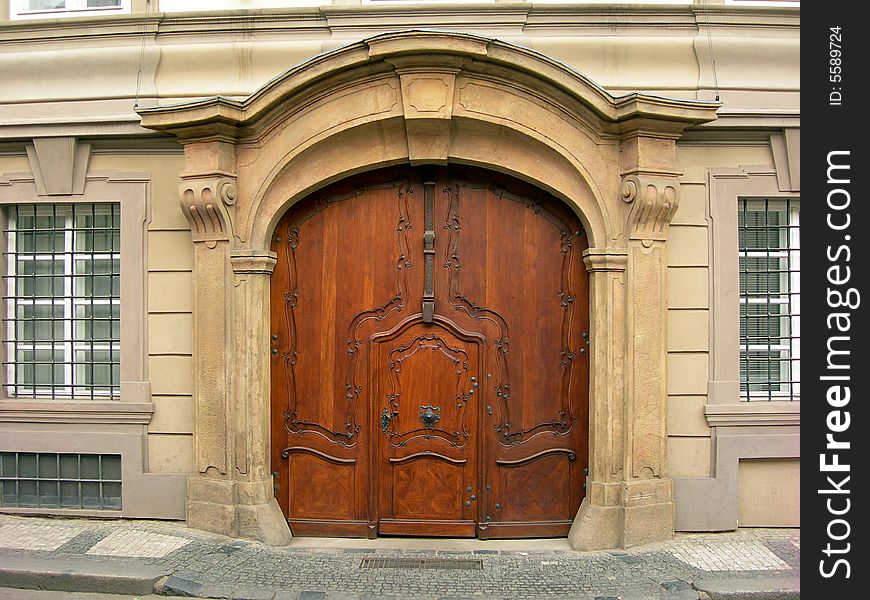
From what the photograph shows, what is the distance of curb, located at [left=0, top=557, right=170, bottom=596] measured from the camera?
534 cm

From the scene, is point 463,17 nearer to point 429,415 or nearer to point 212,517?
point 429,415

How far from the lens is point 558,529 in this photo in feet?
20.9

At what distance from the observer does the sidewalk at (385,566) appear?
207 inches

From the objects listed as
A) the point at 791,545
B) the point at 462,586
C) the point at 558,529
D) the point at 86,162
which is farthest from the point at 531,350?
the point at 86,162

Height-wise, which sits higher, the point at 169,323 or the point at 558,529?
the point at 169,323

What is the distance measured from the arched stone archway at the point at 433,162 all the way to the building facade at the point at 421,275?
3 centimetres

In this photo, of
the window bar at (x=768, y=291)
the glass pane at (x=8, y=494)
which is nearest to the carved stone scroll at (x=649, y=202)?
the window bar at (x=768, y=291)

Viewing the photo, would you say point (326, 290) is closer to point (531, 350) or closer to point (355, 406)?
point (355, 406)

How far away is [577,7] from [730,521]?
15.5ft

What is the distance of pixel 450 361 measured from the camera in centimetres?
636

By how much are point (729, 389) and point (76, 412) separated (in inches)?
233

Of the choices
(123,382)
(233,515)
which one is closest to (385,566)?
(233,515)

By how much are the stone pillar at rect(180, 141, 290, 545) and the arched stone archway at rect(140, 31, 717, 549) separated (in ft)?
0.04

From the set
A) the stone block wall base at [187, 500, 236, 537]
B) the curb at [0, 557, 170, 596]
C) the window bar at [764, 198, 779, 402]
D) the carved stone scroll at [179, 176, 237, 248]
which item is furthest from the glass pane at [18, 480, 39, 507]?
the window bar at [764, 198, 779, 402]
